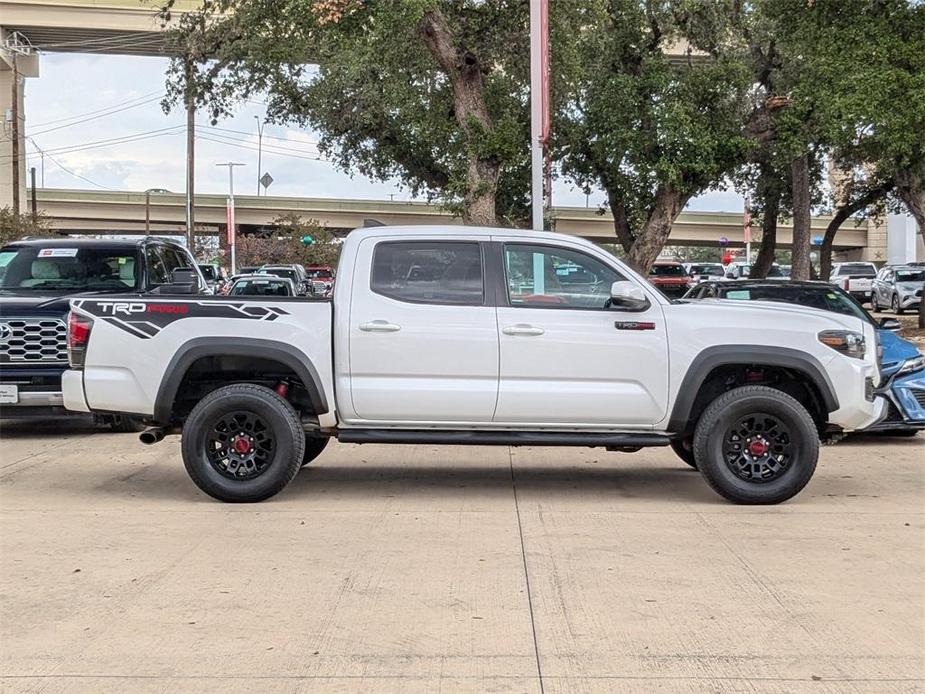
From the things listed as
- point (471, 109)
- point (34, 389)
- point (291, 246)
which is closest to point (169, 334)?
point (34, 389)

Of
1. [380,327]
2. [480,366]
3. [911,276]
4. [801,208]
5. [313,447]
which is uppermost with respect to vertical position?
[801,208]

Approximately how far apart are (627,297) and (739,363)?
0.95 m

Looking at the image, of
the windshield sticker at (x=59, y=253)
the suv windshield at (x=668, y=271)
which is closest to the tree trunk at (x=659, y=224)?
the windshield sticker at (x=59, y=253)

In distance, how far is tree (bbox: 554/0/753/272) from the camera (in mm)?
23672

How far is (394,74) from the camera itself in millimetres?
23375

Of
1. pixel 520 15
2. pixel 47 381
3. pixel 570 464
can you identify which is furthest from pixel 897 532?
pixel 520 15

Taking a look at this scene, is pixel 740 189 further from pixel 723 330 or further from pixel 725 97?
pixel 723 330

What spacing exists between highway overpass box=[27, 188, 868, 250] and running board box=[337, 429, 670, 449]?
6846 centimetres

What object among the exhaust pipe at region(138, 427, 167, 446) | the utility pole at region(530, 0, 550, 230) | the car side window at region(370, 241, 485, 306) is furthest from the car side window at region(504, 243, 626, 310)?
the utility pole at region(530, 0, 550, 230)

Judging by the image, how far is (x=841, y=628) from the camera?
206 inches

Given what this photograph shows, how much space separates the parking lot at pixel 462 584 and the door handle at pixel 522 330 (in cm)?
129

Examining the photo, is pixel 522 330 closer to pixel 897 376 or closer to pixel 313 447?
pixel 313 447

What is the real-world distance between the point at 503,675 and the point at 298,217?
242ft

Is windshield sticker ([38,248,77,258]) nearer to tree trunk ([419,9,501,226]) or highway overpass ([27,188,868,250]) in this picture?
tree trunk ([419,9,501,226])
